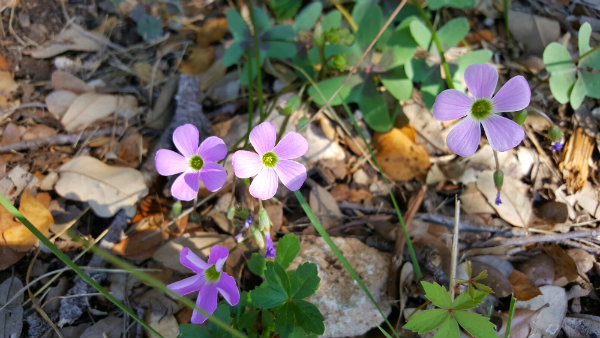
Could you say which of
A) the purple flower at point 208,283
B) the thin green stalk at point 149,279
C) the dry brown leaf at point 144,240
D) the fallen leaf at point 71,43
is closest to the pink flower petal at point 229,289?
the purple flower at point 208,283

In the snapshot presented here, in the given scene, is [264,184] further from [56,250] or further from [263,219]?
[56,250]

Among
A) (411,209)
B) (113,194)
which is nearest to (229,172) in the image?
(113,194)

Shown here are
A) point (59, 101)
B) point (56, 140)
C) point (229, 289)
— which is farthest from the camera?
point (59, 101)

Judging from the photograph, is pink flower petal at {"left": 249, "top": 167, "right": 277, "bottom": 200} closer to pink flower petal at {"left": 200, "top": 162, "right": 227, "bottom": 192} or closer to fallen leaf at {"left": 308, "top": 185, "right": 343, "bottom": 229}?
pink flower petal at {"left": 200, "top": 162, "right": 227, "bottom": 192}

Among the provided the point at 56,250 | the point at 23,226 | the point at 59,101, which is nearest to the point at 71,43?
the point at 59,101

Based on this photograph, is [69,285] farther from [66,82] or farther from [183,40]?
[183,40]

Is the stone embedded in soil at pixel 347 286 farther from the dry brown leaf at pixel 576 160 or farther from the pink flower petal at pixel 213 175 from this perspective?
the dry brown leaf at pixel 576 160
